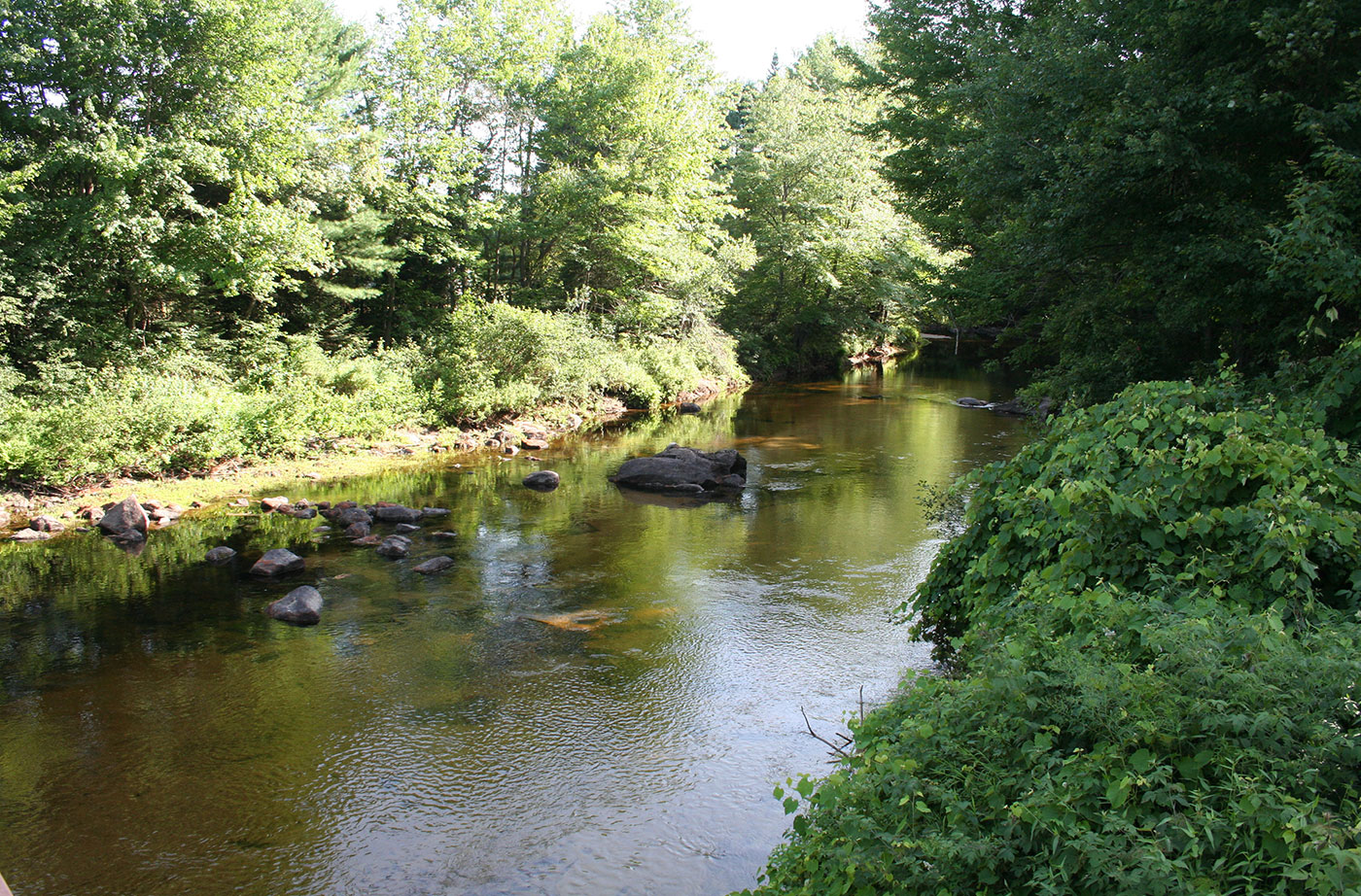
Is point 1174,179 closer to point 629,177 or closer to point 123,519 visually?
point 123,519

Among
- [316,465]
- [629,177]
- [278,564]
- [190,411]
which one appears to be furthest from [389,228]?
[278,564]

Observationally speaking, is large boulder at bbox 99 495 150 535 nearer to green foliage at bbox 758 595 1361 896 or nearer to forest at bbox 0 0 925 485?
forest at bbox 0 0 925 485

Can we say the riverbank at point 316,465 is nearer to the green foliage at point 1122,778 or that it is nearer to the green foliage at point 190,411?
the green foliage at point 190,411

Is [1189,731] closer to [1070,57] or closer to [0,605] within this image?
[1070,57]

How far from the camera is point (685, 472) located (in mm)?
16859

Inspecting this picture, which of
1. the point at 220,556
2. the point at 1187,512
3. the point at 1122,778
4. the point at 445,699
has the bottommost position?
the point at 445,699

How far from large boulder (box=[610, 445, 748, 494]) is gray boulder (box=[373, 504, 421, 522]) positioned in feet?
14.6

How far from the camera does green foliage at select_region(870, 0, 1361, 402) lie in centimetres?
738

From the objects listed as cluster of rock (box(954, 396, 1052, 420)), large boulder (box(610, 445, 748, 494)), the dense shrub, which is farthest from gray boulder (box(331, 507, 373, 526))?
cluster of rock (box(954, 396, 1052, 420))

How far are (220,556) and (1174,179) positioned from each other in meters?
12.6

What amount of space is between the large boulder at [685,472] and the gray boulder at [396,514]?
4443mm

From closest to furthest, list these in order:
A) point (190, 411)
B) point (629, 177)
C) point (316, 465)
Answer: point (190, 411) < point (316, 465) < point (629, 177)

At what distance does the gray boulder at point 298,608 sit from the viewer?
9633 millimetres

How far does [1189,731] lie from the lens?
129 inches
